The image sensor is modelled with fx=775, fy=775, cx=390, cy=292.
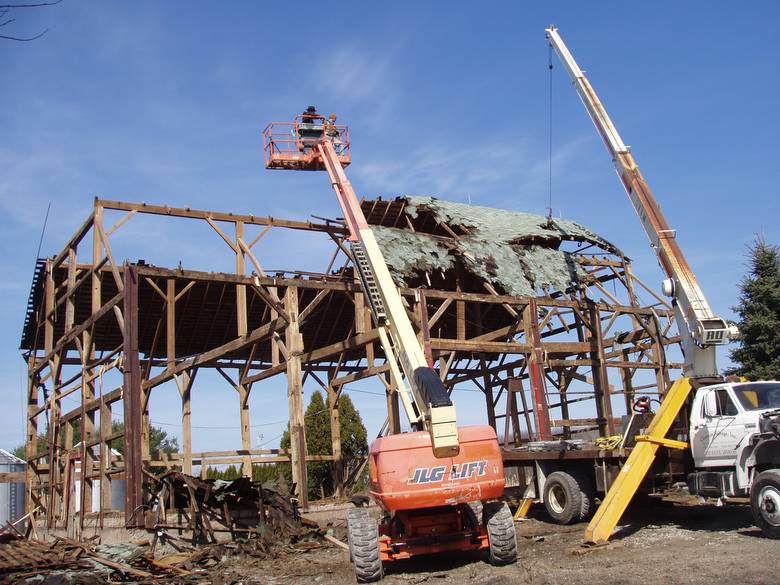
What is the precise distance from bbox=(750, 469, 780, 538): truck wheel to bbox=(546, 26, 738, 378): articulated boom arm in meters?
3.52

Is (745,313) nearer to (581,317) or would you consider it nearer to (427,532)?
(581,317)

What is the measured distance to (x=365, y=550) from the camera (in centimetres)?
1002

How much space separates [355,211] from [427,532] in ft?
30.4

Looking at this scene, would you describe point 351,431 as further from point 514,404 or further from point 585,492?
point 585,492

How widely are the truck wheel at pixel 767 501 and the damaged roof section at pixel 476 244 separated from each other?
10895 millimetres

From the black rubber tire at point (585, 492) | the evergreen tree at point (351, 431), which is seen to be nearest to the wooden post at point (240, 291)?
the black rubber tire at point (585, 492)

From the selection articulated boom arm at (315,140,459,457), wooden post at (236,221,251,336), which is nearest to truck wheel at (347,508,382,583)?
articulated boom arm at (315,140,459,457)

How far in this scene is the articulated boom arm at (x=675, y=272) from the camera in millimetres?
13859

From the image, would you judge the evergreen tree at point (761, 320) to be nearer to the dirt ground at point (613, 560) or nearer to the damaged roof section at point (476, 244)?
the damaged roof section at point (476, 244)

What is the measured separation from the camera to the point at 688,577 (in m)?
8.23

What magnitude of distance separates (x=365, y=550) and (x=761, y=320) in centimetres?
1925

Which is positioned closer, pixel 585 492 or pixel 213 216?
pixel 585 492

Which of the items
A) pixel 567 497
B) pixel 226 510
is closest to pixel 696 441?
pixel 567 497

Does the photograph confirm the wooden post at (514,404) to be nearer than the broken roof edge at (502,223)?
Yes
